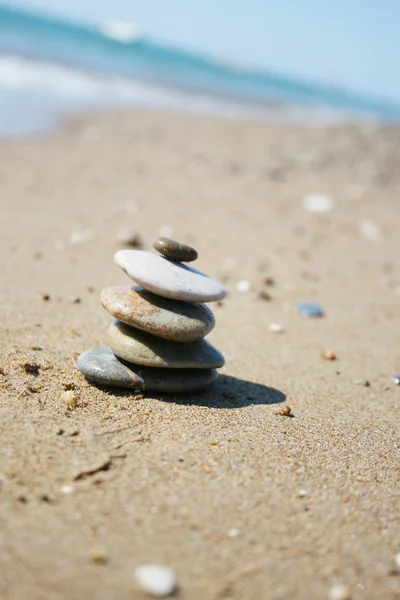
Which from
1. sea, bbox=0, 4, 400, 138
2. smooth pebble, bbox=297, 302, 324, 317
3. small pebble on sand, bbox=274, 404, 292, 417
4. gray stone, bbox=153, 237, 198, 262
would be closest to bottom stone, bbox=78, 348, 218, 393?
small pebble on sand, bbox=274, 404, 292, 417

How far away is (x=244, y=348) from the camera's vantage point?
3.82 meters

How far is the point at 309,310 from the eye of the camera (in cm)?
458

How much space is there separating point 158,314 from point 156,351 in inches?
6.9

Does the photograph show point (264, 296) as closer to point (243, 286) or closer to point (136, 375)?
point (243, 286)

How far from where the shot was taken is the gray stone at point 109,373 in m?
2.80

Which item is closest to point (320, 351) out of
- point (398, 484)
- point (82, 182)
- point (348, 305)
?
point (348, 305)

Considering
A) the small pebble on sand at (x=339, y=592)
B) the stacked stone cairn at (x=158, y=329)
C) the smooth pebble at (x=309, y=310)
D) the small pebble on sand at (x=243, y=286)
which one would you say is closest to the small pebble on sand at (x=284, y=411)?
the stacked stone cairn at (x=158, y=329)

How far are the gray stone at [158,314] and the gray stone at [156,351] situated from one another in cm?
7

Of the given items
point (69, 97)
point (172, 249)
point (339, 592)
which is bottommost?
point (339, 592)

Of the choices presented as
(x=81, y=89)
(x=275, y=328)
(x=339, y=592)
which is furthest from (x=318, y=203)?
(x=81, y=89)

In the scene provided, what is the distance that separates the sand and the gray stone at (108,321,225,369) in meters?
0.18

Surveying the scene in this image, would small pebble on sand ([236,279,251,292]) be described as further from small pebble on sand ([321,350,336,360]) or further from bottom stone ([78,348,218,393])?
bottom stone ([78,348,218,393])

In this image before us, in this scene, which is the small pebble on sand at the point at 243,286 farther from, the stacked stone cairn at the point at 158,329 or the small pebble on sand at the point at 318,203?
the small pebble on sand at the point at 318,203

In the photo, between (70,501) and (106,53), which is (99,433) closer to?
(70,501)
